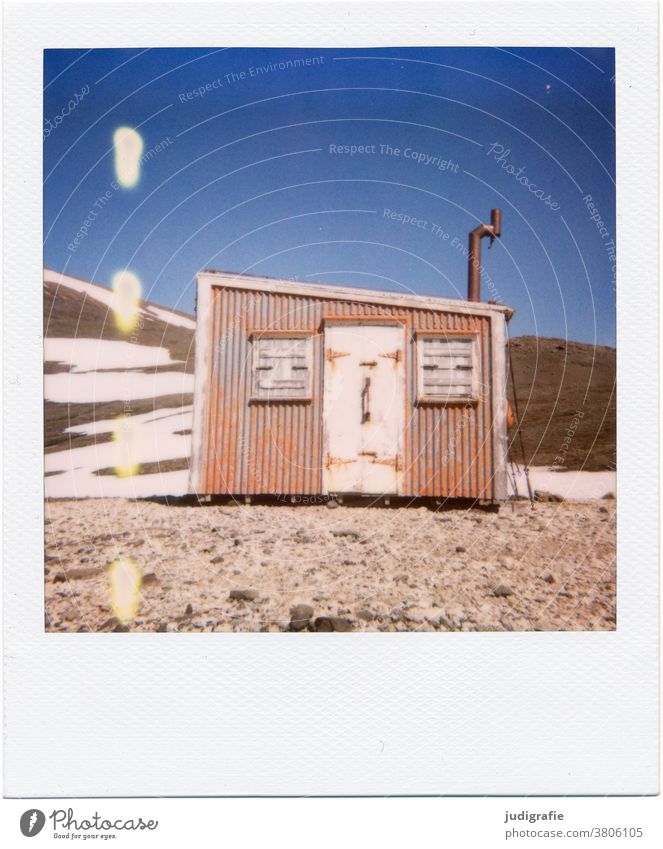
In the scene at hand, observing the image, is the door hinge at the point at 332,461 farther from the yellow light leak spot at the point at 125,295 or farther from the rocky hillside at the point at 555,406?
the yellow light leak spot at the point at 125,295

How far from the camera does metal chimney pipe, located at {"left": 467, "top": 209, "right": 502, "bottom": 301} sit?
14.0ft

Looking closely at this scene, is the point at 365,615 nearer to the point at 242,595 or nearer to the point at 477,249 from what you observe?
the point at 242,595

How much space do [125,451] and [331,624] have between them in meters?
3.90

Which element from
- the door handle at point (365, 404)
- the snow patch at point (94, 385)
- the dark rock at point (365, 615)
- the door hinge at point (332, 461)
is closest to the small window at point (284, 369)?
the door handle at point (365, 404)

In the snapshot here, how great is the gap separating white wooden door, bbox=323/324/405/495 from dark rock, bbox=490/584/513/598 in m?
1.60

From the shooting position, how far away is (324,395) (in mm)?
5121

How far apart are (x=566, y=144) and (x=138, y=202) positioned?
11.2 feet

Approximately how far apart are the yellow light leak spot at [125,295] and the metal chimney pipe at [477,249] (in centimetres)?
306

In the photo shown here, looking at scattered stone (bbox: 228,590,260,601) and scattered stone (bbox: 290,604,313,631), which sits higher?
scattered stone (bbox: 228,590,260,601)


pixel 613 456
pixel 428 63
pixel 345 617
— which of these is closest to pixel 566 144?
pixel 428 63

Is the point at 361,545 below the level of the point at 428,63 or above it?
below

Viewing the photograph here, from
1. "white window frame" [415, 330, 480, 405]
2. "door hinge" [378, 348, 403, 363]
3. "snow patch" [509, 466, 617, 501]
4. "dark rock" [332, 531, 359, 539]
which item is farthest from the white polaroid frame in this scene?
"door hinge" [378, 348, 403, 363]
